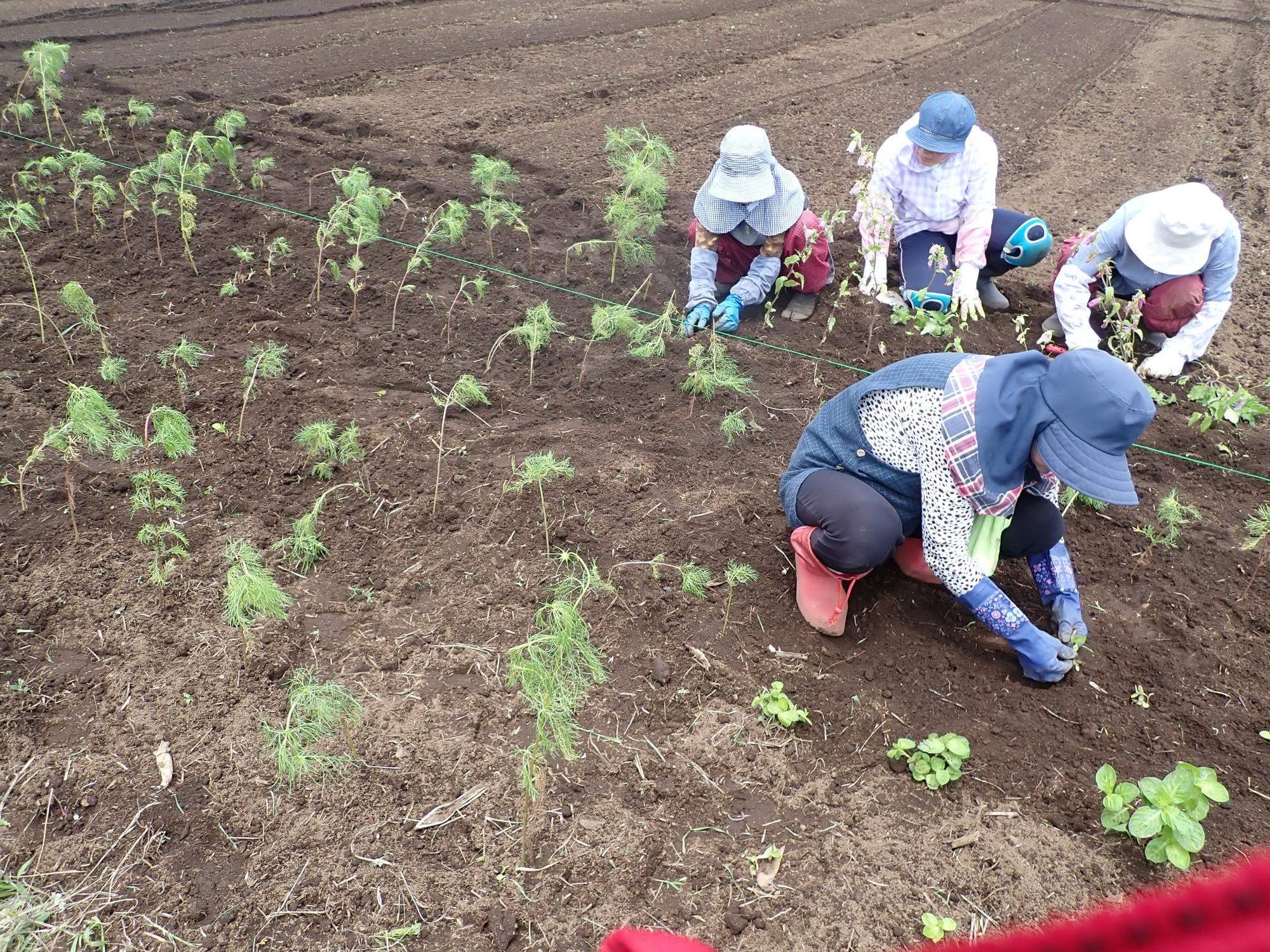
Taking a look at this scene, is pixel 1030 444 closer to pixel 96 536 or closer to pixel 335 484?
pixel 335 484

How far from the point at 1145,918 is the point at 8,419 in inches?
182

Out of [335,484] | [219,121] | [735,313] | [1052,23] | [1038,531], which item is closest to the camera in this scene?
[1038,531]

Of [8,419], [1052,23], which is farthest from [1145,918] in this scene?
[1052,23]

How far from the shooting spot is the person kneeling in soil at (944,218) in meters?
4.65

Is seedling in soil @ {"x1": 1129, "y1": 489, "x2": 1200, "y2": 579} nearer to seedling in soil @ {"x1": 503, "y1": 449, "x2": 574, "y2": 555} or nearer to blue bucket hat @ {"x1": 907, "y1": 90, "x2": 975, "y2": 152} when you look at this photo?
blue bucket hat @ {"x1": 907, "y1": 90, "x2": 975, "y2": 152}

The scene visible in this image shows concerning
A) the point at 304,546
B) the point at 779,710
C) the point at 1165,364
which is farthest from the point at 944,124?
the point at 304,546

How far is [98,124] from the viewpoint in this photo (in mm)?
6586

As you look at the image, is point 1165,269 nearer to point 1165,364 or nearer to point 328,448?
point 1165,364

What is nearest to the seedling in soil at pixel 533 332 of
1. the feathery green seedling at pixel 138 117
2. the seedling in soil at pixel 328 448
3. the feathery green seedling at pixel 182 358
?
the seedling in soil at pixel 328 448

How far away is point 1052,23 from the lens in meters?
10.7

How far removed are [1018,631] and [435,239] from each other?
3.97 metres

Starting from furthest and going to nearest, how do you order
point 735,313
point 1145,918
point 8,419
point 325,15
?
1. point 325,15
2. point 735,313
3. point 8,419
4. point 1145,918

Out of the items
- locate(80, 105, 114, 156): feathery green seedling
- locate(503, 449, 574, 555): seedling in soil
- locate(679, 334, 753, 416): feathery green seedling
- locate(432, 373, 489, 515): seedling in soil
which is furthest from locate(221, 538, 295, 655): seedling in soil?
locate(80, 105, 114, 156): feathery green seedling

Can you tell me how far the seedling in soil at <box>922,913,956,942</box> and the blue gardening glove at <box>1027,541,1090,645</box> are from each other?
117cm
